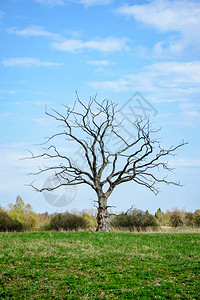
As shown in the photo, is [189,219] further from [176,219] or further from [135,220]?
[135,220]

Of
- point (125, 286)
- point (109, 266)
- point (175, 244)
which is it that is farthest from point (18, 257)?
point (175, 244)

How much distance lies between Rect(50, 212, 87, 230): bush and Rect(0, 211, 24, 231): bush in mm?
2468

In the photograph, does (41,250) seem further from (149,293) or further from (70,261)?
(149,293)

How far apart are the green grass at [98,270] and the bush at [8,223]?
844 cm

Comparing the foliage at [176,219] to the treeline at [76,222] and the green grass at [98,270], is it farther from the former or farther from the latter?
the green grass at [98,270]

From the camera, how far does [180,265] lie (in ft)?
35.8

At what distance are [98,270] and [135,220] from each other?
15.8 metres

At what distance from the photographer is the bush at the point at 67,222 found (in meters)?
23.5

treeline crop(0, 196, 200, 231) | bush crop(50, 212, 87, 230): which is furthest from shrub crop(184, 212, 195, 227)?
bush crop(50, 212, 87, 230)

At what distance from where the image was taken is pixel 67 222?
23.5m

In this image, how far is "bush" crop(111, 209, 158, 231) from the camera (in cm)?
2534

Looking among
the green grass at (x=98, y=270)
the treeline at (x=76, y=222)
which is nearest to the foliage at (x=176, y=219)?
the treeline at (x=76, y=222)

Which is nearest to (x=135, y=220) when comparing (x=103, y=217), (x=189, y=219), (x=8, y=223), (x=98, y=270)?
(x=103, y=217)

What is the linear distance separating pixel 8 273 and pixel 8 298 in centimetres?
164
